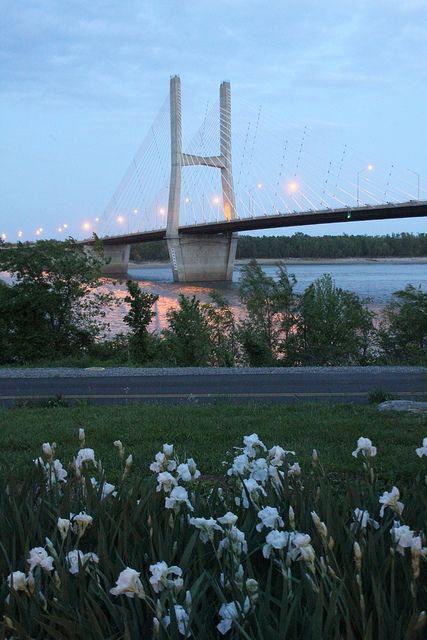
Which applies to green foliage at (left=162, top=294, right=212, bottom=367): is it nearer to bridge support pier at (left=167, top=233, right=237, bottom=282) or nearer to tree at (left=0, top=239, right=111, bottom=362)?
tree at (left=0, top=239, right=111, bottom=362)

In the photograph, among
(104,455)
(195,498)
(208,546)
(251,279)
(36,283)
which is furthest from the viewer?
(251,279)

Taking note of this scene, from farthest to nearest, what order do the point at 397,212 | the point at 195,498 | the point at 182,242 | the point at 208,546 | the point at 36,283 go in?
the point at 182,242 < the point at 397,212 < the point at 36,283 < the point at 195,498 < the point at 208,546

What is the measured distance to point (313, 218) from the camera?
153 ft

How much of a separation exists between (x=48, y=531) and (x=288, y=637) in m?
1.14

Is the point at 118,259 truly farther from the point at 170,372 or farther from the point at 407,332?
the point at 170,372

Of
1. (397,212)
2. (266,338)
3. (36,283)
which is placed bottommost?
(266,338)

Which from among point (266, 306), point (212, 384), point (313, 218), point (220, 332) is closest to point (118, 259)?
point (313, 218)

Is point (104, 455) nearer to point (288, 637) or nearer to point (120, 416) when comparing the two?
point (120, 416)

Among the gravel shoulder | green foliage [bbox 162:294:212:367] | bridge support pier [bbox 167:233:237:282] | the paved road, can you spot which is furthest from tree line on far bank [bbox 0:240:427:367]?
bridge support pier [bbox 167:233:237:282]

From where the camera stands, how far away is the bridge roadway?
41969 millimetres

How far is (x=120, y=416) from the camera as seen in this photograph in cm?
844

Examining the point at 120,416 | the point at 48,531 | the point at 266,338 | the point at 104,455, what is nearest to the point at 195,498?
the point at 48,531

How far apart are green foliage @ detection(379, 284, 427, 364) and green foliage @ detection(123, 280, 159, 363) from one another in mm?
6199

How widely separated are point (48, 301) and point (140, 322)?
2.73m
